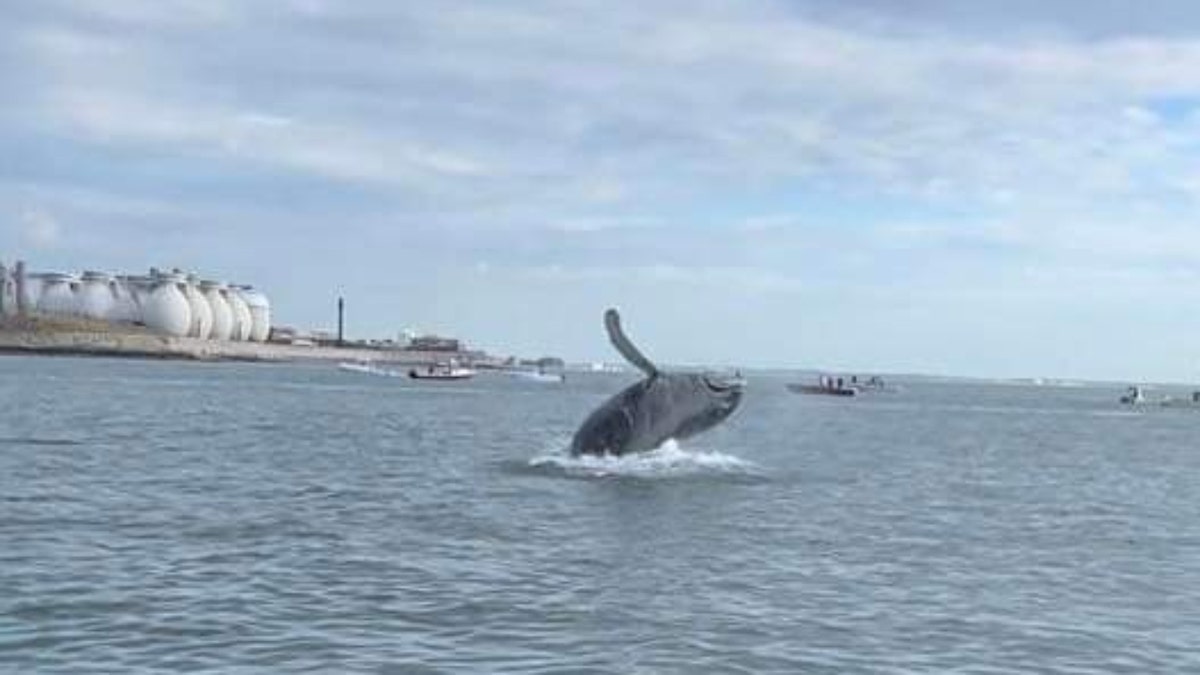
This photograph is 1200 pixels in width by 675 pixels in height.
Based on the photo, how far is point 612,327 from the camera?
33.8 metres

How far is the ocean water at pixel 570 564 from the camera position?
1766cm

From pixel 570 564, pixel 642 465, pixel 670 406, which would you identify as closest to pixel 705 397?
pixel 670 406

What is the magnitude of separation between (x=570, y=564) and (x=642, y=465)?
50.0 feet

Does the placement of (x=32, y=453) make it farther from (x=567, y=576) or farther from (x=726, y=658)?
(x=726, y=658)

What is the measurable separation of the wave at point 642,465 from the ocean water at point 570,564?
0.16 m

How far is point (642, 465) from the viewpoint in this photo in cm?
3959

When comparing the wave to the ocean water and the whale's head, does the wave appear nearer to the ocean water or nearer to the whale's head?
the ocean water

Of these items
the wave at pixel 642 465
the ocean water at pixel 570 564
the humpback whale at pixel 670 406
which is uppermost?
the humpback whale at pixel 670 406

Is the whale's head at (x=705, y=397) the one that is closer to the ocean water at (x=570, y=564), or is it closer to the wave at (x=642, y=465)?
the ocean water at (x=570, y=564)

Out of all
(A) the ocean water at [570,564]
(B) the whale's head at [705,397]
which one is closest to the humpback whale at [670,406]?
(B) the whale's head at [705,397]

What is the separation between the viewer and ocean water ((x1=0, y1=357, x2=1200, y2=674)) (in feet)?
57.9

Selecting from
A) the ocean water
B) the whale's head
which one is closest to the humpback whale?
the whale's head

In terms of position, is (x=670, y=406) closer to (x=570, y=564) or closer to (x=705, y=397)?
(x=705, y=397)

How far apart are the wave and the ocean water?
0.52ft
